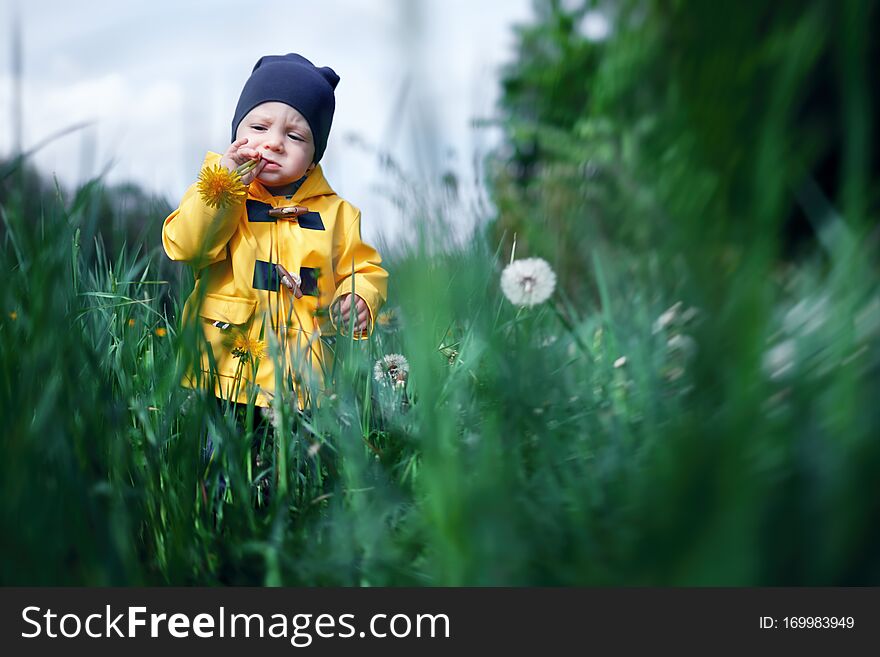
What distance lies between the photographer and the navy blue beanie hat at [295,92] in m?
1.56

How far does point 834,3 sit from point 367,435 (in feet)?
2.67

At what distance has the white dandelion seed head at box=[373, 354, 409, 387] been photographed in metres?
1.25

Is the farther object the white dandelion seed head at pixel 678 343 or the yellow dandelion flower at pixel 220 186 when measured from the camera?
the yellow dandelion flower at pixel 220 186

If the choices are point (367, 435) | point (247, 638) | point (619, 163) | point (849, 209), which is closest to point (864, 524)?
point (849, 209)

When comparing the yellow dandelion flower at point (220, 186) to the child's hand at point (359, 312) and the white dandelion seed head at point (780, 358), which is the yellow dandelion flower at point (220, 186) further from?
the white dandelion seed head at point (780, 358)

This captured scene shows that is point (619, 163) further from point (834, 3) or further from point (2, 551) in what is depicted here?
point (2, 551)

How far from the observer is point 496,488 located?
0.53 meters

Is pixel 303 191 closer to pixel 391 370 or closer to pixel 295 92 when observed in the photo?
pixel 295 92

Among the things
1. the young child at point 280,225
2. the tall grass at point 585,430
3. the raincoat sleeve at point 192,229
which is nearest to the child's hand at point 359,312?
the young child at point 280,225

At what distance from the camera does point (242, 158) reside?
1499 mm

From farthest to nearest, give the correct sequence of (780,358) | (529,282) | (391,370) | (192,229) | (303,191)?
1. (303,191)
2. (192,229)
3. (391,370)
4. (529,282)
5. (780,358)

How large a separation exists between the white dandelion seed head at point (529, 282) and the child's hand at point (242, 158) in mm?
645

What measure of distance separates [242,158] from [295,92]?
0.20 metres

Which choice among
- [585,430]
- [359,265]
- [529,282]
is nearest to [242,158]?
[359,265]
